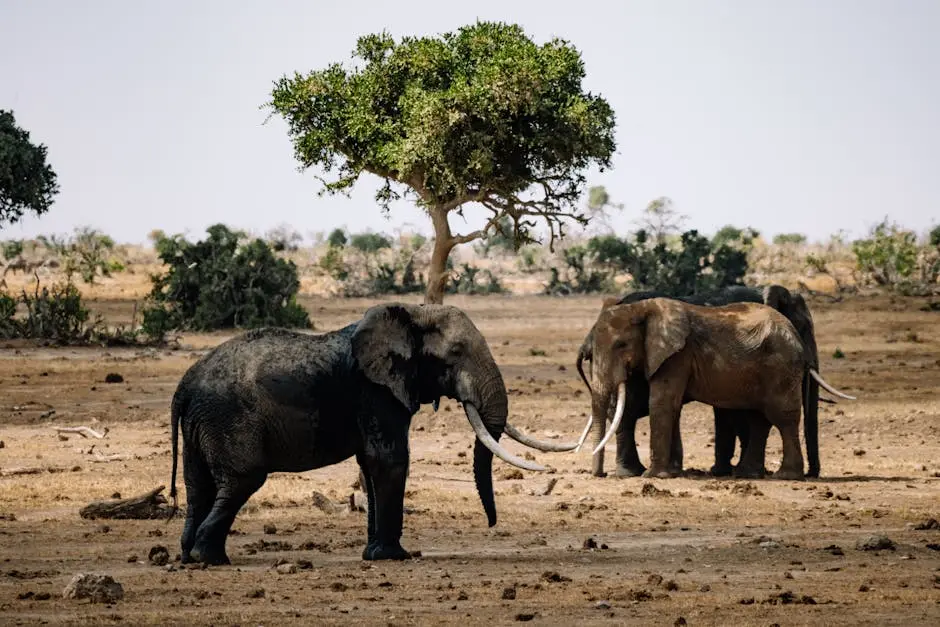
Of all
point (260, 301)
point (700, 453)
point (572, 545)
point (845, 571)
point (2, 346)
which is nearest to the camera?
point (845, 571)

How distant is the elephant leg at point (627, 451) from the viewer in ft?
63.9

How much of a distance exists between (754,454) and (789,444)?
550 millimetres

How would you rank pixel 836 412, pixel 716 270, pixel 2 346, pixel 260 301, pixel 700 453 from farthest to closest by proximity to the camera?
pixel 716 270 → pixel 260 301 → pixel 2 346 → pixel 836 412 → pixel 700 453

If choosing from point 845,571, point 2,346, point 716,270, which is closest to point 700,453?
point 845,571

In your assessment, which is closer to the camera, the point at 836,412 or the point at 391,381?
the point at 391,381

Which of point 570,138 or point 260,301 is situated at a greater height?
point 570,138

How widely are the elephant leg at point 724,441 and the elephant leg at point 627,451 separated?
0.98 m

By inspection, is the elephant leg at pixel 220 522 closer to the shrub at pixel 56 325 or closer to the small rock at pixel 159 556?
the small rock at pixel 159 556

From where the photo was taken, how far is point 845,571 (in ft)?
40.4

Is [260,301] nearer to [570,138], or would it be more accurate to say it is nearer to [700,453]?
[570,138]

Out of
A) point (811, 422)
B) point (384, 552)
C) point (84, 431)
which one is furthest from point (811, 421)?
point (84, 431)

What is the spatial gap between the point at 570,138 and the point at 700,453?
22.0 ft

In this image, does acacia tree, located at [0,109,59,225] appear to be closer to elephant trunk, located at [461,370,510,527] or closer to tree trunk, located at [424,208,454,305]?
tree trunk, located at [424,208,454,305]

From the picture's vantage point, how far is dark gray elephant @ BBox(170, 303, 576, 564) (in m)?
12.8
